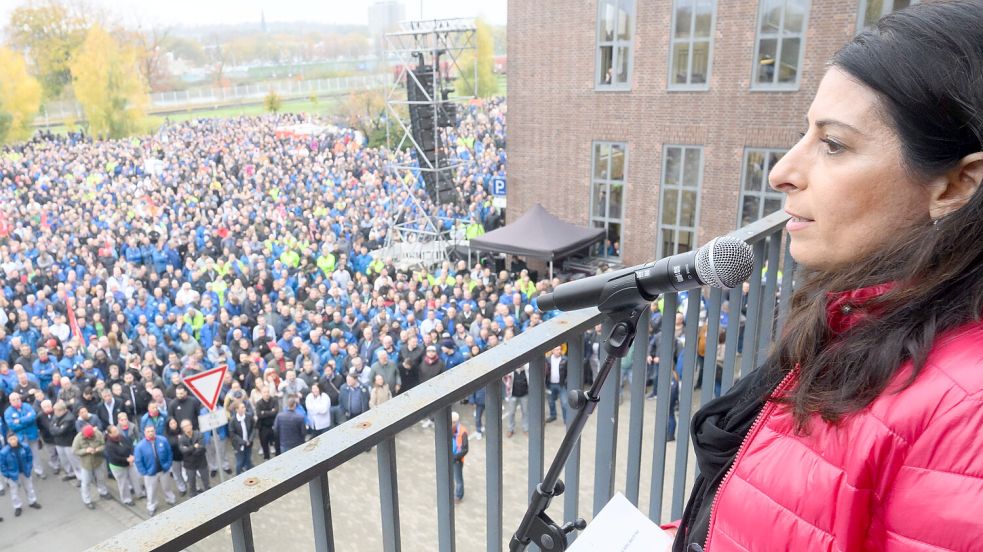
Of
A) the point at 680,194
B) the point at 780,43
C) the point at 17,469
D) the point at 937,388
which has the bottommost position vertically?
the point at 17,469

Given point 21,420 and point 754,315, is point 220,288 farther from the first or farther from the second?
point 754,315

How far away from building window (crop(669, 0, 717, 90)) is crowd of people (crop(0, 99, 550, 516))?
637cm

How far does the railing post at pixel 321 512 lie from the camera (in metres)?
1.04

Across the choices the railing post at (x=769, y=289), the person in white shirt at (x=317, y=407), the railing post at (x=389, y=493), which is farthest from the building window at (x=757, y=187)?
the railing post at (x=389, y=493)

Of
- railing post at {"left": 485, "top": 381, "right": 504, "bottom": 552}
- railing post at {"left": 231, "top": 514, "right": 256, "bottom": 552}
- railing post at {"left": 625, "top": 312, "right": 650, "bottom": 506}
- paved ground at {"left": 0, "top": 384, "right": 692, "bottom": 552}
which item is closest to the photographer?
railing post at {"left": 231, "top": 514, "right": 256, "bottom": 552}

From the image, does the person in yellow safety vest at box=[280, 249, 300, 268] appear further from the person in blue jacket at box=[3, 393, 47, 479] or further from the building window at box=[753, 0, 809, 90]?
the building window at box=[753, 0, 809, 90]

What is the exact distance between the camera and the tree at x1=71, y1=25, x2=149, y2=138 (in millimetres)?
39469

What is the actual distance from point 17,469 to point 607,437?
952 cm

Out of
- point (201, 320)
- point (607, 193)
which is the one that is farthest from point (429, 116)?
point (201, 320)

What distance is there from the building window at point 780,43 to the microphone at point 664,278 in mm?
15107

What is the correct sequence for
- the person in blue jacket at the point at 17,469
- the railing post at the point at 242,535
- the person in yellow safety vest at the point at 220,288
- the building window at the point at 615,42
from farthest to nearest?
the building window at the point at 615,42, the person in yellow safety vest at the point at 220,288, the person in blue jacket at the point at 17,469, the railing post at the point at 242,535

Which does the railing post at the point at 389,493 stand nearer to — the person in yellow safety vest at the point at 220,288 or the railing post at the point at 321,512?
the railing post at the point at 321,512

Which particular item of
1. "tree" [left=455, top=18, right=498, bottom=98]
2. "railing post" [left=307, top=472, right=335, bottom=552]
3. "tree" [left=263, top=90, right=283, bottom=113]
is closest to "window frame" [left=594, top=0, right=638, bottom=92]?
"railing post" [left=307, top=472, right=335, bottom=552]

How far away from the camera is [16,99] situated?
36.9m
